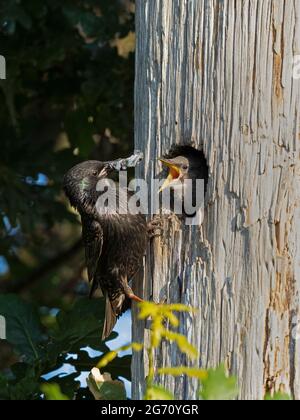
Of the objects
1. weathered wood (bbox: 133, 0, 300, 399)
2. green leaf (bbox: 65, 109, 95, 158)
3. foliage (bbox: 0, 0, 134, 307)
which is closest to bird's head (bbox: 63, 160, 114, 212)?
weathered wood (bbox: 133, 0, 300, 399)

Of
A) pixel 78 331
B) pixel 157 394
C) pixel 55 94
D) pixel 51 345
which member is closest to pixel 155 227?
pixel 78 331

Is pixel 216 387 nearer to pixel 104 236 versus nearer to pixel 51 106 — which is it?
pixel 104 236

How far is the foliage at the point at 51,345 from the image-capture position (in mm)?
→ 4410

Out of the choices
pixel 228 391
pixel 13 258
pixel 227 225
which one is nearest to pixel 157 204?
pixel 227 225

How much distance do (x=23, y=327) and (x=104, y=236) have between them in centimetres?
60

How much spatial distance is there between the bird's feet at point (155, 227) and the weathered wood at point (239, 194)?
73 millimetres

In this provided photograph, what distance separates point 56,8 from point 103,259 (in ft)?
5.28

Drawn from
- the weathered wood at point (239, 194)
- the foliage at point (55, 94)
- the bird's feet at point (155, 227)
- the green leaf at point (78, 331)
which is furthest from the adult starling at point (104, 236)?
the foliage at point (55, 94)

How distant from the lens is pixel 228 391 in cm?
245

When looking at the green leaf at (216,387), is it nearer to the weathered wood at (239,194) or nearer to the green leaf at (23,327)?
the weathered wood at (239,194)

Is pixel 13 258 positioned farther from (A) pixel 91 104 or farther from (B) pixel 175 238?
(B) pixel 175 238
